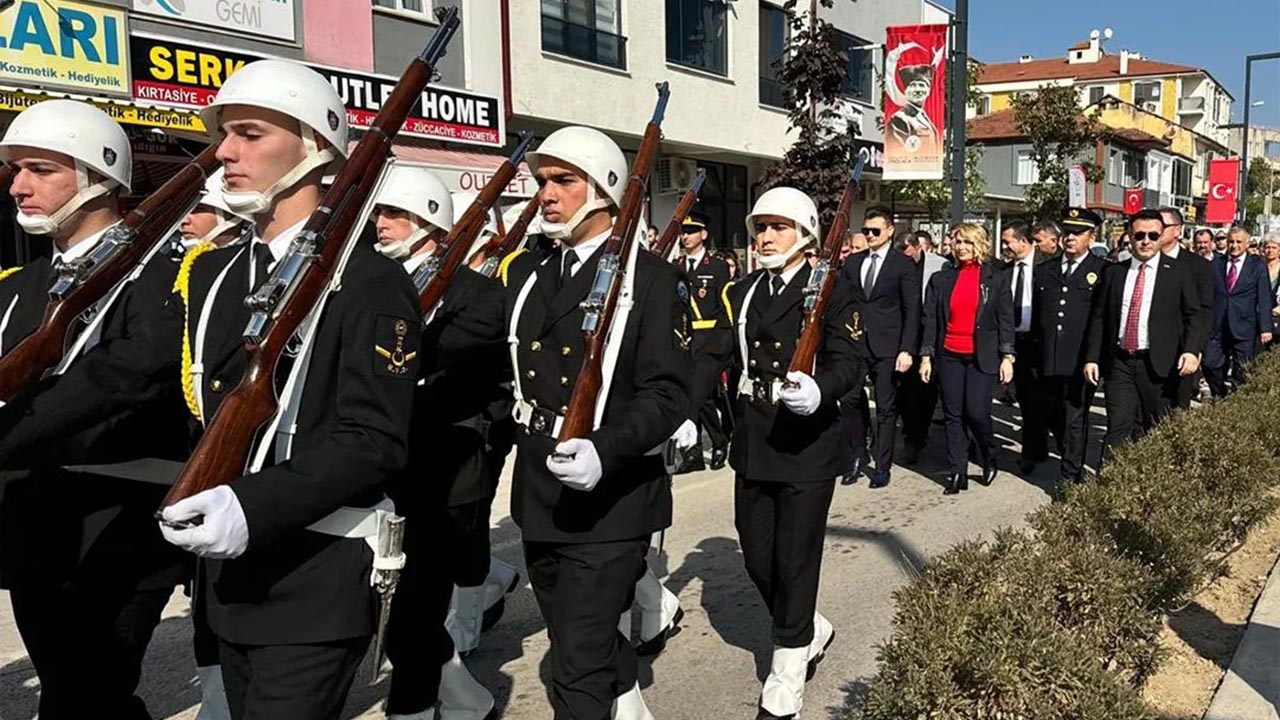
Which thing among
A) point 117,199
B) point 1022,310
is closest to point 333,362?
point 117,199

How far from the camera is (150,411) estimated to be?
11.1ft

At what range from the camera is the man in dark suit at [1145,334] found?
7.59m

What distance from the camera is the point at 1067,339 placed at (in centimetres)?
880

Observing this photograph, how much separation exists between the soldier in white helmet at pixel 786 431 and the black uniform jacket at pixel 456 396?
3.59ft

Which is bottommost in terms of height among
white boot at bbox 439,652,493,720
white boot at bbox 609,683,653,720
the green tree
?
white boot at bbox 439,652,493,720

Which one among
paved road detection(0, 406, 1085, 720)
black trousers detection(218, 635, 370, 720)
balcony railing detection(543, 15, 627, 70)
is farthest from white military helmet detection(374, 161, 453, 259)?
balcony railing detection(543, 15, 627, 70)

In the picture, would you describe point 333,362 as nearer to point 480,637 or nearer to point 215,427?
point 215,427

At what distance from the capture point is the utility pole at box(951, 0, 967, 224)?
12.0 meters

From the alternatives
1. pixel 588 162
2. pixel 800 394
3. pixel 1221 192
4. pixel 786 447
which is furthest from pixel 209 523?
pixel 1221 192

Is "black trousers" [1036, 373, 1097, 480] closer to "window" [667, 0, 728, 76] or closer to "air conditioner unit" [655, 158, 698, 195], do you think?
"window" [667, 0, 728, 76]

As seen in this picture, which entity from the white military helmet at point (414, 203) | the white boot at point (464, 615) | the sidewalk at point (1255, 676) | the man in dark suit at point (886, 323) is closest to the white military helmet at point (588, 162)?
the white military helmet at point (414, 203)

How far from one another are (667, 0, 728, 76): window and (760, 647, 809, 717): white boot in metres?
16.5

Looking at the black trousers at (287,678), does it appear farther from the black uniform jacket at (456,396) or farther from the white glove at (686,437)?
the white glove at (686,437)

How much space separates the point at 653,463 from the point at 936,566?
3.68 feet
